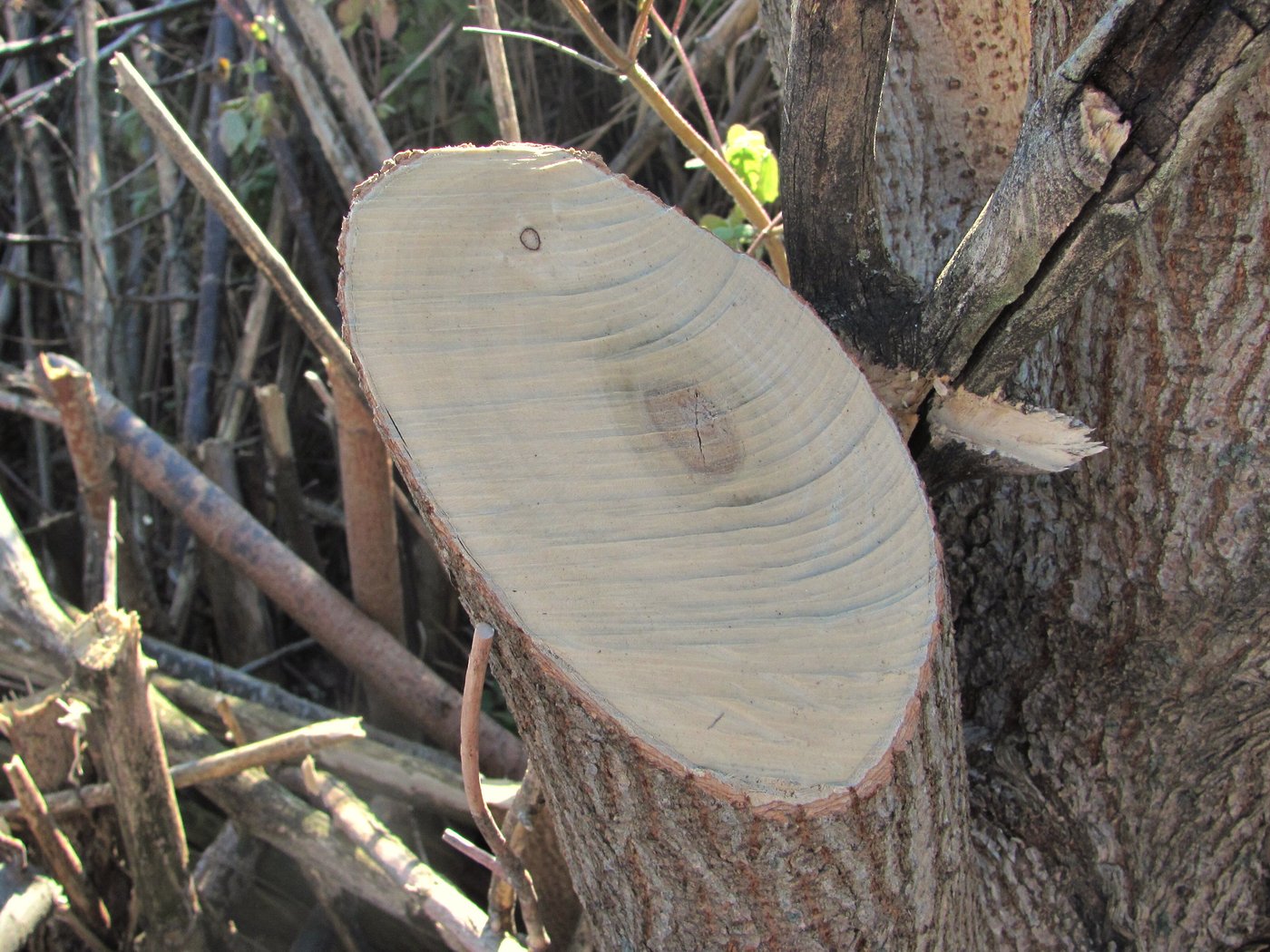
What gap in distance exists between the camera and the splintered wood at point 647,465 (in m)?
0.94

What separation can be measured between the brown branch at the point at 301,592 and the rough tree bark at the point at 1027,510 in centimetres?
110

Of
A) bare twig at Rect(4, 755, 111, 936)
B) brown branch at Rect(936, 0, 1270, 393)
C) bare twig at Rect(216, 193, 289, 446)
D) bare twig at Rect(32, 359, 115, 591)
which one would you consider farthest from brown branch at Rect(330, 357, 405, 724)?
brown branch at Rect(936, 0, 1270, 393)

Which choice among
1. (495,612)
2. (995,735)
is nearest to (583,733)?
(495,612)

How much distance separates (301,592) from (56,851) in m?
0.72

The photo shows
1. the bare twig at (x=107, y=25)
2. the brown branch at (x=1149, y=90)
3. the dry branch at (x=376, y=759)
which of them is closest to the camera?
the brown branch at (x=1149, y=90)

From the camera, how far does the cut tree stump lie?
0.94m

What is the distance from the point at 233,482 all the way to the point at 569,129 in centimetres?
154

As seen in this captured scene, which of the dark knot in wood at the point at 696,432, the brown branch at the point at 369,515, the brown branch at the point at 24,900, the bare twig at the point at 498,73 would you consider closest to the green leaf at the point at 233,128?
the brown branch at the point at 369,515

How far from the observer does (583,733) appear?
3.26ft

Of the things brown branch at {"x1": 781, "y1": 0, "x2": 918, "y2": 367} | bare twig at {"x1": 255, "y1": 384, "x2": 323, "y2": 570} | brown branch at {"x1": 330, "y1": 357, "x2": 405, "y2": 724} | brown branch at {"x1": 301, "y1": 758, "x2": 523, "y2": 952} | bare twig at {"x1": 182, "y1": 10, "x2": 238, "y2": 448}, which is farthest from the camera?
bare twig at {"x1": 182, "y1": 10, "x2": 238, "y2": 448}

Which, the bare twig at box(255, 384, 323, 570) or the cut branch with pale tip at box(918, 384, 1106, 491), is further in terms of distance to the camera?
the bare twig at box(255, 384, 323, 570)

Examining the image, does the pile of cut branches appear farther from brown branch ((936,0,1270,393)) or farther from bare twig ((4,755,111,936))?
brown branch ((936,0,1270,393))

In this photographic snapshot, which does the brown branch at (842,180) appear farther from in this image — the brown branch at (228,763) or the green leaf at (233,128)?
the green leaf at (233,128)

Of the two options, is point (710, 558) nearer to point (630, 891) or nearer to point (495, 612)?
point (495, 612)
